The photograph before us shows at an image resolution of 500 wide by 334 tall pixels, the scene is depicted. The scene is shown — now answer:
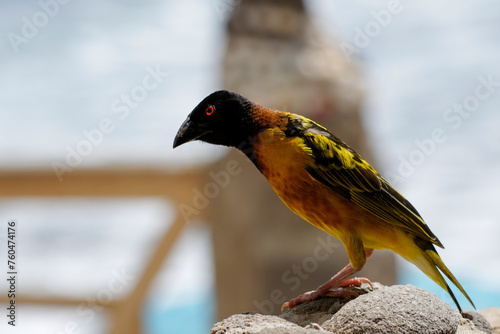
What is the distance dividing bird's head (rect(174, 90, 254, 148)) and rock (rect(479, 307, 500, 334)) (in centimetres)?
178

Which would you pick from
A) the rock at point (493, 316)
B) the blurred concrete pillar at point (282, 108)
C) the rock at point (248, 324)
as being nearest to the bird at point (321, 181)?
the rock at point (248, 324)

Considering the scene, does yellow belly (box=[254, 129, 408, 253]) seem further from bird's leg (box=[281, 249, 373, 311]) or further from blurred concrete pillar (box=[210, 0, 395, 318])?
blurred concrete pillar (box=[210, 0, 395, 318])

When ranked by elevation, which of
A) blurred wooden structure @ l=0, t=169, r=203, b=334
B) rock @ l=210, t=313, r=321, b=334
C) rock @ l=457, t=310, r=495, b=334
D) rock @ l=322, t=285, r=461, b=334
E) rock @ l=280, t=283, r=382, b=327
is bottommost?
rock @ l=457, t=310, r=495, b=334

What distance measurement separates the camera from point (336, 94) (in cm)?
609

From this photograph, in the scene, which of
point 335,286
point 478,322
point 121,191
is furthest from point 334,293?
point 121,191

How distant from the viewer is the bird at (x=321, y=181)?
2564 millimetres

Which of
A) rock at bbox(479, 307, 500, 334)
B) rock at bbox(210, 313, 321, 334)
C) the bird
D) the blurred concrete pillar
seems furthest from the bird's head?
the blurred concrete pillar

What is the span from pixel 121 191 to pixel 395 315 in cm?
405

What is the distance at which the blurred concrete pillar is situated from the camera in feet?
19.4

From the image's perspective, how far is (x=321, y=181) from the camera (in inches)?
102

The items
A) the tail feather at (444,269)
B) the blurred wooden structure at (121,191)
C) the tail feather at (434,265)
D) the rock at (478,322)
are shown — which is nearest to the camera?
the tail feather at (444,269)

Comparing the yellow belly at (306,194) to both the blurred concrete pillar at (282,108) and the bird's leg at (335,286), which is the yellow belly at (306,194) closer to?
the bird's leg at (335,286)

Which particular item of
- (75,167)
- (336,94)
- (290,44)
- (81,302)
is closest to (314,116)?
(336,94)

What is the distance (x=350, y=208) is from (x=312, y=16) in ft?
13.7
